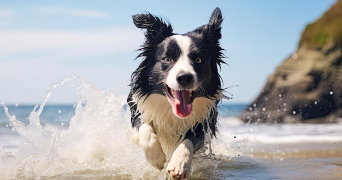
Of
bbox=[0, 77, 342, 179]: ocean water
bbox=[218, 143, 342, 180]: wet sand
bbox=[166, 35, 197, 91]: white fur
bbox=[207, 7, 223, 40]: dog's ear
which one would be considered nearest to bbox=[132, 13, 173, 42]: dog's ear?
bbox=[166, 35, 197, 91]: white fur

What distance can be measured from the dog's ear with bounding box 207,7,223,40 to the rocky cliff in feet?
32.1

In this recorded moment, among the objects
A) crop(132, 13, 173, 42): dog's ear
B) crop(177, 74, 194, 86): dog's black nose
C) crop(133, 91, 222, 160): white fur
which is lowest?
crop(133, 91, 222, 160): white fur

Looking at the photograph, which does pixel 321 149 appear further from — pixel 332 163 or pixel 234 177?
pixel 234 177

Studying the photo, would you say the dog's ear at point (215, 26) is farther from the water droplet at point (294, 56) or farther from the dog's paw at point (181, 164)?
the water droplet at point (294, 56)

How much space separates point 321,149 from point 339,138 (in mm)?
1874

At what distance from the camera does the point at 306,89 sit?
14.9 metres

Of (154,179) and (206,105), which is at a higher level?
(206,105)

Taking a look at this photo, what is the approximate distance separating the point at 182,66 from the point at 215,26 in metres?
0.82

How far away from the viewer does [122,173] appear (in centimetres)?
469

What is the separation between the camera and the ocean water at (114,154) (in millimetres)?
4719

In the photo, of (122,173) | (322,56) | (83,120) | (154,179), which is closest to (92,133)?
(83,120)

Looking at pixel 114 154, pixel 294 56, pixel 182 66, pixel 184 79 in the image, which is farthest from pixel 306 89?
pixel 184 79

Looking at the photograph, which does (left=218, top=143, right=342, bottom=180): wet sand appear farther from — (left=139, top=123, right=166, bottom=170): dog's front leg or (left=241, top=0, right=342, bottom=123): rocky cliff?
(left=241, top=0, right=342, bottom=123): rocky cliff

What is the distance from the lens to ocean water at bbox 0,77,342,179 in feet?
15.5
